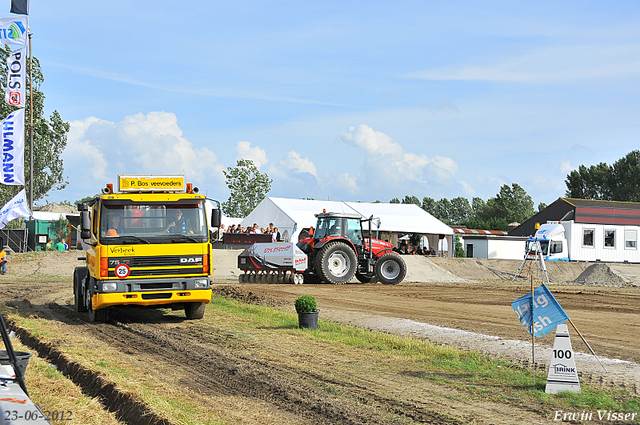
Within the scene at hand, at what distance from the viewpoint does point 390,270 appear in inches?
918

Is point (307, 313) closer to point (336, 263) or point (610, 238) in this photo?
point (336, 263)

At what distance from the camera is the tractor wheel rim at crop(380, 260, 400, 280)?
2319 centimetres

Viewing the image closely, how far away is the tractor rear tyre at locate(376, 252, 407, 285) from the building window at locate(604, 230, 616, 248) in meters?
18.6

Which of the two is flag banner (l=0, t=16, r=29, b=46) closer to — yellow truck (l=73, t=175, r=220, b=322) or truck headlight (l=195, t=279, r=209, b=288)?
yellow truck (l=73, t=175, r=220, b=322)

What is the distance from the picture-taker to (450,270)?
32500 millimetres

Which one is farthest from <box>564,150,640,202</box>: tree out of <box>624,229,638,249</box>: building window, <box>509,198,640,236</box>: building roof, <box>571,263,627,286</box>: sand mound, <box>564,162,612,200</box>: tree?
<box>571,263,627,286</box>: sand mound

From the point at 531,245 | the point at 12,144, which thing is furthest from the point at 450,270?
the point at 12,144

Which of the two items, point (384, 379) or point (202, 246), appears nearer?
point (384, 379)

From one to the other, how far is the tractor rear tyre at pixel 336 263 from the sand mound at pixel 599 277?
13.7m

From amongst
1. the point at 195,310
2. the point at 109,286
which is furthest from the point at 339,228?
the point at 109,286

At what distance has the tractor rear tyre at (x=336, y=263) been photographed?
2159 centimetres

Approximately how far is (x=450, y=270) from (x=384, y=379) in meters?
26.5

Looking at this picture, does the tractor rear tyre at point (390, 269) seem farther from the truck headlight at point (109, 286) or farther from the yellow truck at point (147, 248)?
the truck headlight at point (109, 286)

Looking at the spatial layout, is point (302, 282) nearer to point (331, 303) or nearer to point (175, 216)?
point (331, 303)
